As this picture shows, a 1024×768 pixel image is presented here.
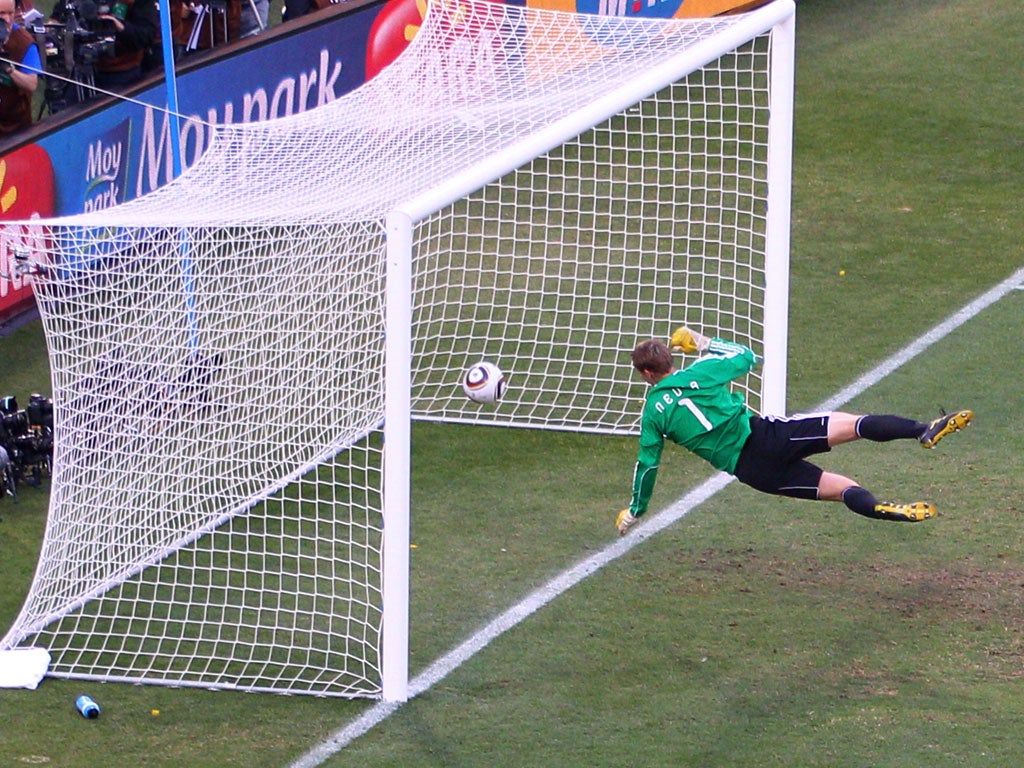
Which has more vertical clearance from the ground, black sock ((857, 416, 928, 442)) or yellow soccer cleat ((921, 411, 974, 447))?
yellow soccer cleat ((921, 411, 974, 447))

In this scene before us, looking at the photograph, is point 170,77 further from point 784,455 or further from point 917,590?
point 917,590

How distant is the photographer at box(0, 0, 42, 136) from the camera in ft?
38.1

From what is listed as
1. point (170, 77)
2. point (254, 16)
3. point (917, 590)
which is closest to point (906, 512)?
point (917, 590)

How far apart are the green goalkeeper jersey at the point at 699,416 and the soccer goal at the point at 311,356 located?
4.02 ft

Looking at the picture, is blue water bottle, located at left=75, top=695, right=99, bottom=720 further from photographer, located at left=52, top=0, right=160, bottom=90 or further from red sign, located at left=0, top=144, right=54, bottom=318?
photographer, located at left=52, top=0, right=160, bottom=90

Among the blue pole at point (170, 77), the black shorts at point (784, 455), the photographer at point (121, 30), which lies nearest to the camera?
the black shorts at point (784, 455)

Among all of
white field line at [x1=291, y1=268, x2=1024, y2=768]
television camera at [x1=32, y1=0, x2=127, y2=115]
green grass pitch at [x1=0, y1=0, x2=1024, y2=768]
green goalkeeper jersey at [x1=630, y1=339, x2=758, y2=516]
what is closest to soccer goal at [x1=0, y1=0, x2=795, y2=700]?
white field line at [x1=291, y1=268, x2=1024, y2=768]

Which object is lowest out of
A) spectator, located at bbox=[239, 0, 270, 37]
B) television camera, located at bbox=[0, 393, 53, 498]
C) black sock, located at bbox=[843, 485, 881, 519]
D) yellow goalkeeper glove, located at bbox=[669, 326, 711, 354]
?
television camera, located at bbox=[0, 393, 53, 498]

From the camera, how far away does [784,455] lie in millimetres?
8062

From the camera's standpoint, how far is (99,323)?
26.7 ft

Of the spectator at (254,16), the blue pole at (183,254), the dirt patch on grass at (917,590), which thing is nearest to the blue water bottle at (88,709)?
the blue pole at (183,254)

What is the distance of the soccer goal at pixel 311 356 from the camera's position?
785cm

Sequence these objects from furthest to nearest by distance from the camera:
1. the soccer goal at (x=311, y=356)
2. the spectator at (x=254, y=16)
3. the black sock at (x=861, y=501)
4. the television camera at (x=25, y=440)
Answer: the spectator at (x=254, y=16)
the television camera at (x=25, y=440)
the black sock at (x=861, y=501)
the soccer goal at (x=311, y=356)

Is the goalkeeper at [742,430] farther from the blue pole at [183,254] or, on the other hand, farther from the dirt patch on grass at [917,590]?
the blue pole at [183,254]
